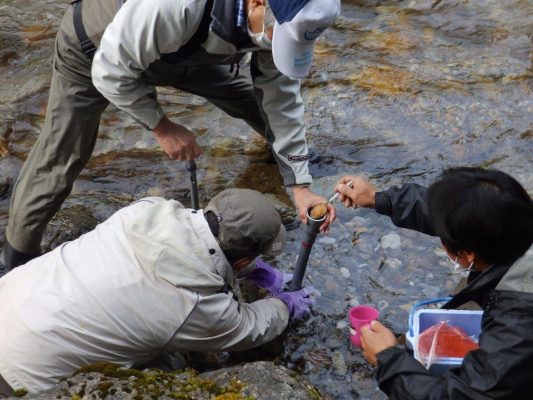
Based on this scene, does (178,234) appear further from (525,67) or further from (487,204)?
(525,67)

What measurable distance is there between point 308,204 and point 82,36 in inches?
71.7

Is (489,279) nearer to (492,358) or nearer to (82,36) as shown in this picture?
(492,358)

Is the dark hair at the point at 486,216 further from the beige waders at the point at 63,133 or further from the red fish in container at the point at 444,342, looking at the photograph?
the beige waders at the point at 63,133

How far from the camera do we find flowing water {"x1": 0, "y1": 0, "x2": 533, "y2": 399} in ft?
16.1

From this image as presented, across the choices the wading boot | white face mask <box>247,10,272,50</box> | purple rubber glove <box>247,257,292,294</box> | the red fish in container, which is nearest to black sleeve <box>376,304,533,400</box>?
the red fish in container

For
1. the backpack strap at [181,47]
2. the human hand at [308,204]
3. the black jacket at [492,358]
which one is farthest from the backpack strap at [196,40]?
the black jacket at [492,358]

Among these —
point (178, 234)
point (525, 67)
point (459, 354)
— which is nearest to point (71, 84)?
point (178, 234)

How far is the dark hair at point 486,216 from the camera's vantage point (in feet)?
9.91

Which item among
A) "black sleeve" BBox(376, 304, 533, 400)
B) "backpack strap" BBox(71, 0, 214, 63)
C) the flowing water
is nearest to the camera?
"black sleeve" BBox(376, 304, 533, 400)

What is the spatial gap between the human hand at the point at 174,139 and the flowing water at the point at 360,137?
122 cm

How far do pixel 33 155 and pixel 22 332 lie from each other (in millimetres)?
1585

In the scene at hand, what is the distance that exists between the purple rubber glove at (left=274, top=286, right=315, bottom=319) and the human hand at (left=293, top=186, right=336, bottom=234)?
19.3 inches

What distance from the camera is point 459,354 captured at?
368 cm

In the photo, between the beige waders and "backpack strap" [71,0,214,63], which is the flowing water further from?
"backpack strap" [71,0,214,63]
